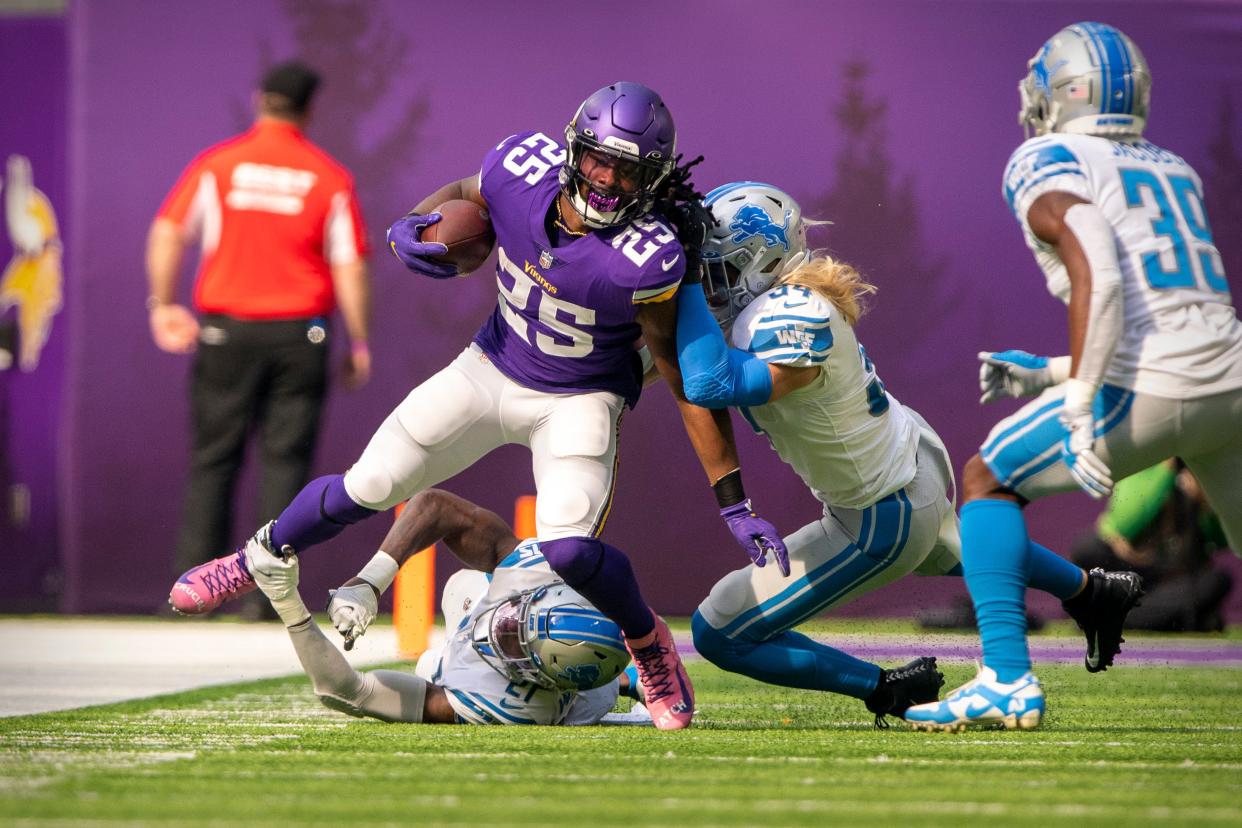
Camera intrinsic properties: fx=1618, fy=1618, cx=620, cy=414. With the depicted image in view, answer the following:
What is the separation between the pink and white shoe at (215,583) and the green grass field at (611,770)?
0.91 feet

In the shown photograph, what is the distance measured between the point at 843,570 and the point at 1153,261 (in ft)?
3.21

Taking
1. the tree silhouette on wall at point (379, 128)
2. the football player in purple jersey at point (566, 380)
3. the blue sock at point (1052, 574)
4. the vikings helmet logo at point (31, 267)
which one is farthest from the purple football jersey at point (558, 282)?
the vikings helmet logo at point (31, 267)

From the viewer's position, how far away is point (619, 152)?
11.6 feet

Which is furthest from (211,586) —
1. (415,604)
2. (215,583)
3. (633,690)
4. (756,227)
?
(415,604)

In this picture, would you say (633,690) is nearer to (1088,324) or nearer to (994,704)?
(994,704)

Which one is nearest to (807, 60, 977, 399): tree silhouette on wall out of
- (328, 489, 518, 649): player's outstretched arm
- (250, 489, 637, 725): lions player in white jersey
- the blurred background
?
the blurred background

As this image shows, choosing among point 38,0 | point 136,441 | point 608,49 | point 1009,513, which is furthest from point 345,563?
point 1009,513

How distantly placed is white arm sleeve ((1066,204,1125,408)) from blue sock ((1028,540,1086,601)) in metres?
0.64

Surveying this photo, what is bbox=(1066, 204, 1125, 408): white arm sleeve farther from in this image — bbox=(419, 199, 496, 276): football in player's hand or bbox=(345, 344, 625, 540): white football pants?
bbox=(419, 199, 496, 276): football in player's hand

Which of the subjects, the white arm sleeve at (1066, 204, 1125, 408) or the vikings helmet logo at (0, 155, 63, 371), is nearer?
the white arm sleeve at (1066, 204, 1125, 408)

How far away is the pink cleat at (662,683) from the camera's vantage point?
3.62 m

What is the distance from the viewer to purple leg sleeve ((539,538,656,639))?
3457mm

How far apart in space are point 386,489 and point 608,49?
4488mm

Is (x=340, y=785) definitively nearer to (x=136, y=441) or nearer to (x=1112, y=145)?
(x=1112, y=145)
